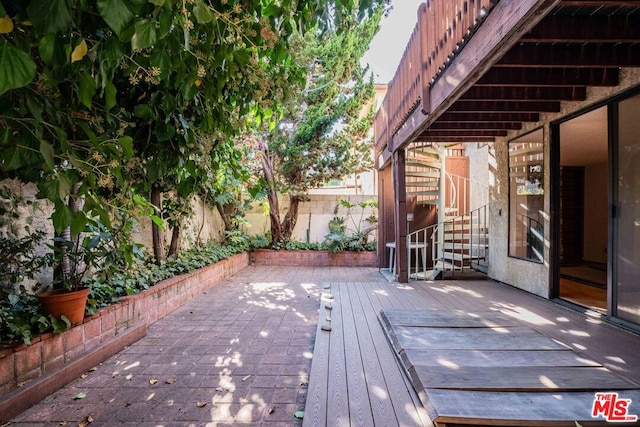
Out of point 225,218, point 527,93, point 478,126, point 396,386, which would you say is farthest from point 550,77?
point 225,218

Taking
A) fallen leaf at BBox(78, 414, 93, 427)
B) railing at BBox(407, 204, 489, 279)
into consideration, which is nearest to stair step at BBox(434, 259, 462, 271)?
railing at BBox(407, 204, 489, 279)

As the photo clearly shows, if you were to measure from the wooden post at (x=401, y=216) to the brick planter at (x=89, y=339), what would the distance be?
3.20 m

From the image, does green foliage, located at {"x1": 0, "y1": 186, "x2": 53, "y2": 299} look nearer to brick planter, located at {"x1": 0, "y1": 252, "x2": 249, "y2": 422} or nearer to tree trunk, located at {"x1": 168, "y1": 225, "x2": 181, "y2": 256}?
brick planter, located at {"x1": 0, "y1": 252, "x2": 249, "y2": 422}

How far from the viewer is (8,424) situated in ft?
5.68

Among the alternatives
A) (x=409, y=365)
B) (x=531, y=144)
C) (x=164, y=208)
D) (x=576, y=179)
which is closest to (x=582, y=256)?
(x=576, y=179)

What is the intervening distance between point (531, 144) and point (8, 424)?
5646 millimetres

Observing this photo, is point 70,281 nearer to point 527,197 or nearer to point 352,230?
point 527,197

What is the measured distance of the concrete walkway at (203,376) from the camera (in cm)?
179

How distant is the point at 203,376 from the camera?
222cm

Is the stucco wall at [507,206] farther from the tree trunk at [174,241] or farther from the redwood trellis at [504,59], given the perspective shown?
the tree trunk at [174,241]

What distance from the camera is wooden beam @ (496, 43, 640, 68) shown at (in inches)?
101

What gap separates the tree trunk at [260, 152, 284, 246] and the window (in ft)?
15.5

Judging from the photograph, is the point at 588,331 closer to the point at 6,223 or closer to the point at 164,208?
the point at 6,223

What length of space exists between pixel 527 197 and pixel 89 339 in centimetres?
512
